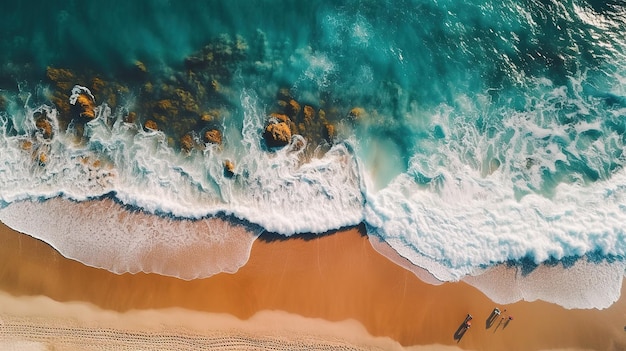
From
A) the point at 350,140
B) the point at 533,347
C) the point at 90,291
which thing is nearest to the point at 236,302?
the point at 90,291

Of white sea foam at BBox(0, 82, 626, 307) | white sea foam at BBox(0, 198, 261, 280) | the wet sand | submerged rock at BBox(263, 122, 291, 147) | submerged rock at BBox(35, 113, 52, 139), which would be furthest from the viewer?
submerged rock at BBox(35, 113, 52, 139)

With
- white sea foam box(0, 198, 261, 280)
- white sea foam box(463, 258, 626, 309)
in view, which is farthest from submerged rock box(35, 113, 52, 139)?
white sea foam box(463, 258, 626, 309)

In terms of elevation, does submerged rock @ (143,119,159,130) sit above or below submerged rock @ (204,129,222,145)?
below

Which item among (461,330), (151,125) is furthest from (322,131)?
(461,330)

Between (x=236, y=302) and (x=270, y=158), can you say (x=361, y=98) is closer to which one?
(x=270, y=158)

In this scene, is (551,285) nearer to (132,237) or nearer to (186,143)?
(186,143)

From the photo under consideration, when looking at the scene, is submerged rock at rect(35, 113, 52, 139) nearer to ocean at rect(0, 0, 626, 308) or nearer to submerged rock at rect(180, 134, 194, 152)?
ocean at rect(0, 0, 626, 308)
